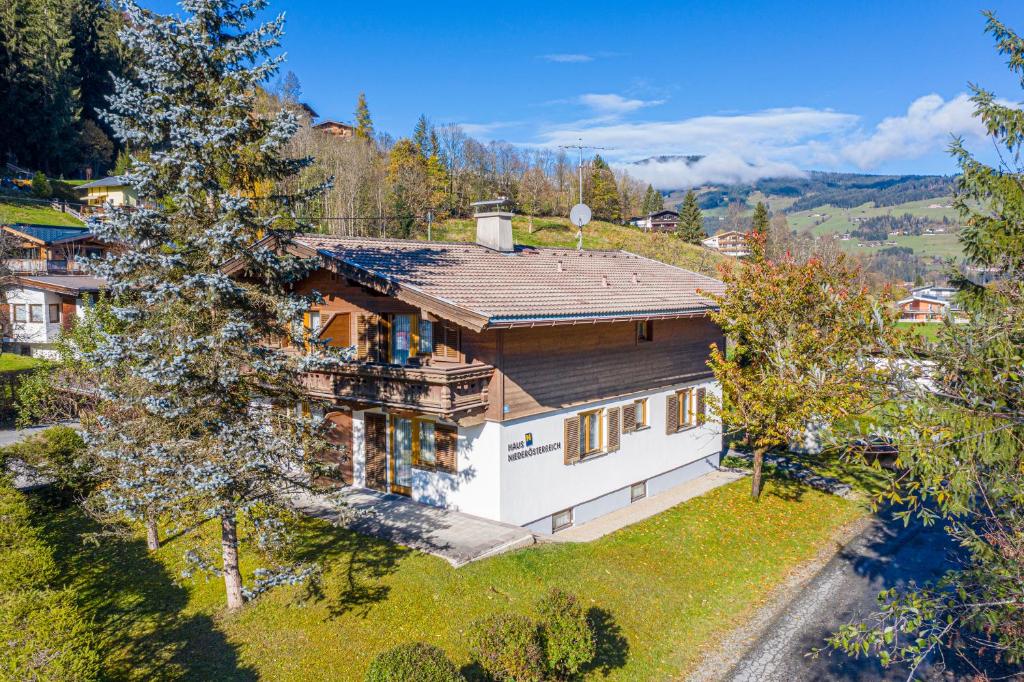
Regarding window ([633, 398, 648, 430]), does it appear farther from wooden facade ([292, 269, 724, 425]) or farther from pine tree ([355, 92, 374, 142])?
pine tree ([355, 92, 374, 142])

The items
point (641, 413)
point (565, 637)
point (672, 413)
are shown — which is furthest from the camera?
point (672, 413)

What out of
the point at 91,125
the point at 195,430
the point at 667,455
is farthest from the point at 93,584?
the point at 91,125

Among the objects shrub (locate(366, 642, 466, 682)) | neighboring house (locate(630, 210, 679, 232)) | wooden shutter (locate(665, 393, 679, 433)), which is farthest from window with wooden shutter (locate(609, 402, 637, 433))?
neighboring house (locate(630, 210, 679, 232))

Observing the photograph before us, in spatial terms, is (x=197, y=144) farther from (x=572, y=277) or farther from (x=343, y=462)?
(x=572, y=277)

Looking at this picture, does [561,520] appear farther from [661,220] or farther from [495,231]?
[661,220]

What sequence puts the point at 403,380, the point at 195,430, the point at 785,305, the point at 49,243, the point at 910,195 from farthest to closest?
the point at 910,195 → the point at 49,243 → the point at 785,305 → the point at 403,380 → the point at 195,430

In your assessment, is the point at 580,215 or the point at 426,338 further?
the point at 580,215

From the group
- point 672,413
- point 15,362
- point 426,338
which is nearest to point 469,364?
point 426,338
